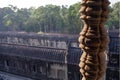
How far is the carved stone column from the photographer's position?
1922 millimetres

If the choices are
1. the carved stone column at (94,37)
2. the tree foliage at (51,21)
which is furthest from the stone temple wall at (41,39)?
the carved stone column at (94,37)

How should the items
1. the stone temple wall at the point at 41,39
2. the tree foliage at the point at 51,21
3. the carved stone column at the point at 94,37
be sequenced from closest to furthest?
the carved stone column at the point at 94,37 < the stone temple wall at the point at 41,39 < the tree foliage at the point at 51,21

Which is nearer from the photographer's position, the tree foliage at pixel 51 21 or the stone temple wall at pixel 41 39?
the stone temple wall at pixel 41 39

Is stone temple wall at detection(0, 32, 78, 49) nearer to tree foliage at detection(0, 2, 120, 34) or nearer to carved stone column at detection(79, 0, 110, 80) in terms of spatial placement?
tree foliage at detection(0, 2, 120, 34)

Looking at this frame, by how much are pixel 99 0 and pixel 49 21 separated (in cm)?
3460

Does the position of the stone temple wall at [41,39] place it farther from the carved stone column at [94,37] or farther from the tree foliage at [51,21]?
the carved stone column at [94,37]

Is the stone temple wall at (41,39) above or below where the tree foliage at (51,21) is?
below

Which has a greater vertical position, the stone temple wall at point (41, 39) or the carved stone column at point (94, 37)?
the carved stone column at point (94, 37)

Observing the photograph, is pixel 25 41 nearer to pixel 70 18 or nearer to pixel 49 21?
pixel 70 18

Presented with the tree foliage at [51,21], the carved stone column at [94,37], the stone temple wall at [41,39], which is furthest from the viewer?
the tree foliage at [51,21]

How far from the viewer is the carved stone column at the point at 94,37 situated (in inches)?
75.7

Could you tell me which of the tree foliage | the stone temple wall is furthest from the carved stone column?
the tree foliage

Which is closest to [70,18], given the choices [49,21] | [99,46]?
[49,21]

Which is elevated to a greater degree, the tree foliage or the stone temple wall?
the tree foliage
